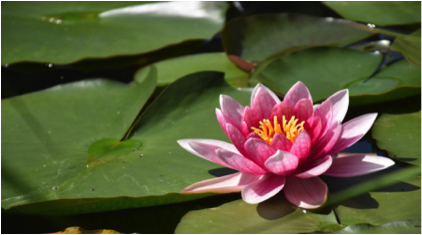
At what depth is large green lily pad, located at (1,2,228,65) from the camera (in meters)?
2.20

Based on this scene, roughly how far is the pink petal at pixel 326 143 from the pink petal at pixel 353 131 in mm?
48

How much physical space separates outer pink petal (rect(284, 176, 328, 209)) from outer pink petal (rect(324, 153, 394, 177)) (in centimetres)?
7

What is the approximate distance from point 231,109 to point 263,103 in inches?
4.8

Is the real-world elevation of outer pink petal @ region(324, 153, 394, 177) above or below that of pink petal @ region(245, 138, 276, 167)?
below

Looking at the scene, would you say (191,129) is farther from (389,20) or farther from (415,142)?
(389,20)

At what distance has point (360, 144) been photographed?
147 cm

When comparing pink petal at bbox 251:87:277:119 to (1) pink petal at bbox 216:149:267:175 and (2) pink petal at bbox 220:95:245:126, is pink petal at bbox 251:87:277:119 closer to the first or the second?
(2) pink petal at bbox 220:95:245:126

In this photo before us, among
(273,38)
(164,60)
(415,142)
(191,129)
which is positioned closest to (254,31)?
(273,38)

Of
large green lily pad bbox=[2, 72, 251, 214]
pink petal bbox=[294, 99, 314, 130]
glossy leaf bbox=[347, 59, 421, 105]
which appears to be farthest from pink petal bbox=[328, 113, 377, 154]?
large green lily pad bbox=[2, 72, 251, 214]

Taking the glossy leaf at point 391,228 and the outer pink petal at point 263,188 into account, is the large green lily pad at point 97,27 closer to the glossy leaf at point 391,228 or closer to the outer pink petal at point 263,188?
the outer pink petal at point 263,188

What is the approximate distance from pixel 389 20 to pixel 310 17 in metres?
0.52

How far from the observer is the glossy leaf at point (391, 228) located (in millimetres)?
956

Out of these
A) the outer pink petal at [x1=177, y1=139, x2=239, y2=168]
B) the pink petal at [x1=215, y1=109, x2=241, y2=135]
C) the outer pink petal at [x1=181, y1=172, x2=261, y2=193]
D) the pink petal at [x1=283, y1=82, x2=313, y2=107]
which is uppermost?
the pink petal at [x1=283, y1=82, x2=313, y2=107]

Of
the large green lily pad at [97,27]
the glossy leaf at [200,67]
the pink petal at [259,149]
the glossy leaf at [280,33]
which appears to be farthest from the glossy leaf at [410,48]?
the large green lily pad at [97,27]
